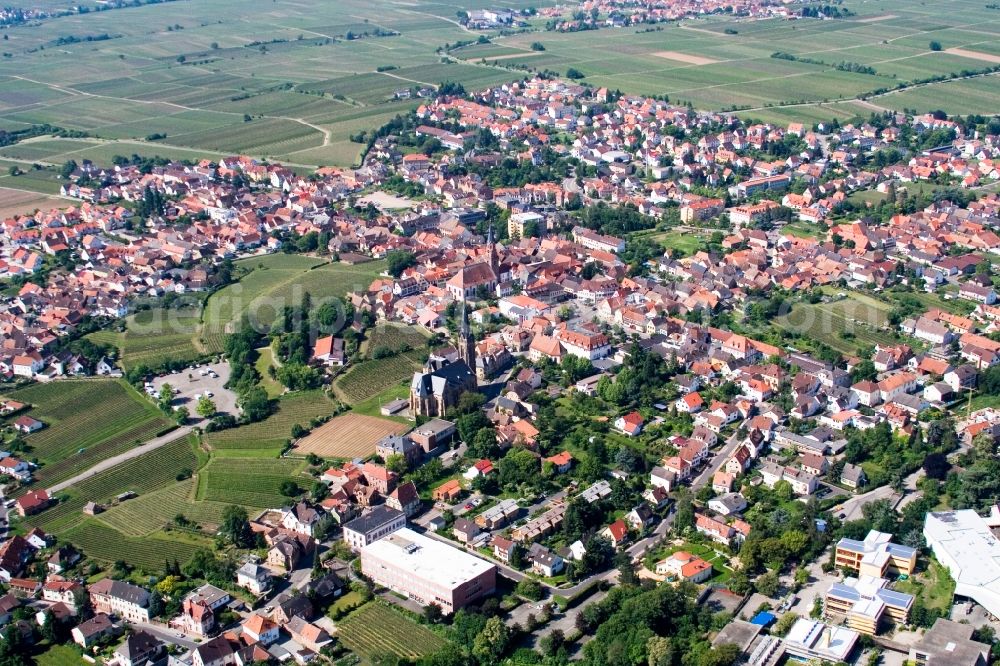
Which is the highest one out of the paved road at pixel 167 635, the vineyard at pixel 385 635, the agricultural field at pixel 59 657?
the vineyard at pixel 385 635

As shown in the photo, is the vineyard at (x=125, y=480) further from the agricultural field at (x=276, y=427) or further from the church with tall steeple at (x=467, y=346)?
the church with tall steeple at (x=467, y=346)

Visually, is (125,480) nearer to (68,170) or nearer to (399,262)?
(399,262)

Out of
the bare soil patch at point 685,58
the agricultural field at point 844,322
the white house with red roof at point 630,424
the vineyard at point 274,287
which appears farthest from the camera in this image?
the bare soil patch at point 685,58

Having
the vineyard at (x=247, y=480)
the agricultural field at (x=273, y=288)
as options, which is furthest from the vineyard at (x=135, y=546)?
the agricultural field at (x=273, y=288)

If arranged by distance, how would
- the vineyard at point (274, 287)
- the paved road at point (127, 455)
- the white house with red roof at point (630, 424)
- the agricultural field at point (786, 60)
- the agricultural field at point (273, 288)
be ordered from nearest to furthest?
the paved road at point (127, 455), the white house with red roof at point (630, 424), the agricultural field at point (273, 288), the vineyard at point (274, 287), the agricultural field at point (786, 60)

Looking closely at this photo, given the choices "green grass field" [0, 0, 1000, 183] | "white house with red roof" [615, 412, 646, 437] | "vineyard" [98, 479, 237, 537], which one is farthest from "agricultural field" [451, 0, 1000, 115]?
"vineyard" [98, 479, 237, 537]

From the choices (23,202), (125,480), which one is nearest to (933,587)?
(125,480)

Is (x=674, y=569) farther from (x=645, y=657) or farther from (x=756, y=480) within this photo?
(x=756, y=480)
